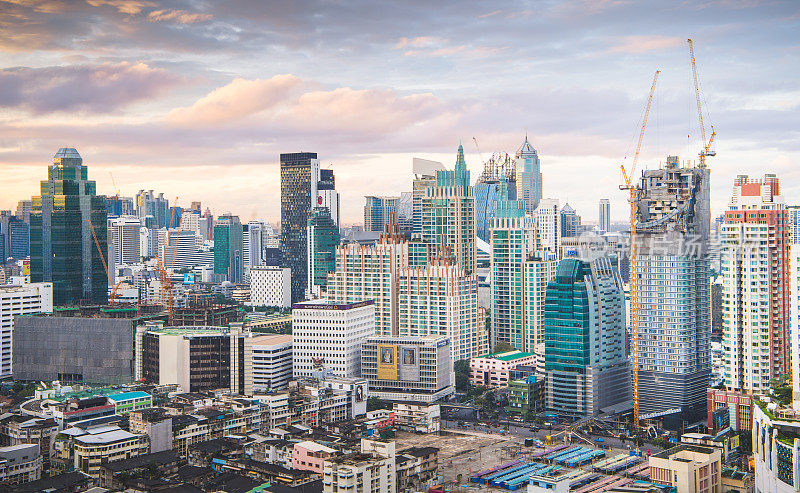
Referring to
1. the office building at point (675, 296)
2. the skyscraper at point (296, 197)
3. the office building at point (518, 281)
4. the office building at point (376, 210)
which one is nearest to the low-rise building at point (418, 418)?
the office building at point (675, 296)

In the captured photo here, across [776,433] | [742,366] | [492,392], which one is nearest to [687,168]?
[742,366]

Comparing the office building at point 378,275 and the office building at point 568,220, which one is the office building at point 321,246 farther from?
the office building at point 568,220

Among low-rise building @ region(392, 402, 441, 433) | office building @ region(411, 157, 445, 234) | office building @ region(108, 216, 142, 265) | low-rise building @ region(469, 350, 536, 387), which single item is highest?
office building @ region(411, 157, 445, 234)

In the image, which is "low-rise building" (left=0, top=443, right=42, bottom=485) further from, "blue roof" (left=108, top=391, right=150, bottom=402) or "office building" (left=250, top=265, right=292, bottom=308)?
"office building" (left=250, top=265, right=292, bottom=308)

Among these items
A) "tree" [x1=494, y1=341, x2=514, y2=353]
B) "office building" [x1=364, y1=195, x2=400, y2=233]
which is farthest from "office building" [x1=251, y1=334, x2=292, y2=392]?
"office building" [x1=364, y1=195, x2=400, y2=233]

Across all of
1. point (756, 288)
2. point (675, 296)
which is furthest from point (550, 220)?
point (756, 288)

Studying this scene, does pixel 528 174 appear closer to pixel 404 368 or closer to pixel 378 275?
pixel 378 275

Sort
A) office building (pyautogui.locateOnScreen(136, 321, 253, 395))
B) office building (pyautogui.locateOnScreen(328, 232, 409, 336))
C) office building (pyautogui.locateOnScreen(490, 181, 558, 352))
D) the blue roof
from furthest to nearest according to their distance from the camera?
1. office building (pyautogui.locateOnScreen(490, 181, 558, 352))
2. office building (pyautogui.locateOnScreen(328, 232, 409, 336))
3. office building (pyautogui.locateOnScreen(136, 321, 253, 395))
4. the blue roof
